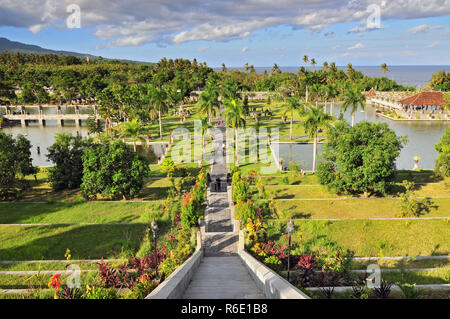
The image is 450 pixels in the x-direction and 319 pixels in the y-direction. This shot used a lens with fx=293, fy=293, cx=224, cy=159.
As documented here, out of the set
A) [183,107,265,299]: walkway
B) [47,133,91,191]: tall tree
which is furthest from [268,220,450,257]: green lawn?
[47,133,91,191]: tall tree

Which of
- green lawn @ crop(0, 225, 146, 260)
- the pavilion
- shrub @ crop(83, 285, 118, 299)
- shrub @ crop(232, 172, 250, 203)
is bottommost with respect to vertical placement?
green lawn @ crop(0, 225, 146, 260)

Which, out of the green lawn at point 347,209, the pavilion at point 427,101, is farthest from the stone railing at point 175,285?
the pavilion at point 427,101

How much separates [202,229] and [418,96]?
204 ft

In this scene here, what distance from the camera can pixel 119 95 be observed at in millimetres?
53031

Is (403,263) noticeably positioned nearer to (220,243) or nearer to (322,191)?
(220,243)

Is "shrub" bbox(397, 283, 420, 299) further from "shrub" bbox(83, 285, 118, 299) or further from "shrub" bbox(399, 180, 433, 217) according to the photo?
"shrub" bbox(399, 180, 433, 217)

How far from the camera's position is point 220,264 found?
14211 mm

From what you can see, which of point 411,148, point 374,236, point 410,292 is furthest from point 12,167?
point 411,148

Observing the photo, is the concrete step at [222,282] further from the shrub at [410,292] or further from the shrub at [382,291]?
the shrub at [410,292]

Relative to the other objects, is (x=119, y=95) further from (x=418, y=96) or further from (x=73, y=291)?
(x=418, y=96)

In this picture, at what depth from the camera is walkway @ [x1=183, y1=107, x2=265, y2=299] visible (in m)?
9.23

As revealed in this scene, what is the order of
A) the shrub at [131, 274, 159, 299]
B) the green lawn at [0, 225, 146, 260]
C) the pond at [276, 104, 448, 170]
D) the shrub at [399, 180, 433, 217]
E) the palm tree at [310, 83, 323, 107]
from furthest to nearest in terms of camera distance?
1. the palm tree at [310, 83, 323, 107]
2. the pond at [276, 104, 448, 170]
3. the shrub at [399, 180, 433, 217]
4. the green lawn at [0, 225, 146, 260]
5. the shrub at [131, 274, 159, 299]

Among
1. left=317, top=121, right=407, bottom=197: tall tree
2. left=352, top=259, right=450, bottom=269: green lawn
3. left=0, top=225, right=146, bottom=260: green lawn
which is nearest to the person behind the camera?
left=352, top=259, right=450, bottom=269: green lawn
